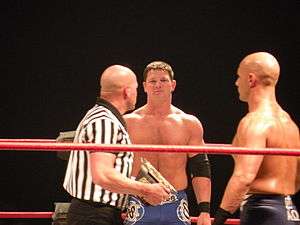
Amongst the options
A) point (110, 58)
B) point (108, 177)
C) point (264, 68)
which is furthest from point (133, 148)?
point (110, 58)

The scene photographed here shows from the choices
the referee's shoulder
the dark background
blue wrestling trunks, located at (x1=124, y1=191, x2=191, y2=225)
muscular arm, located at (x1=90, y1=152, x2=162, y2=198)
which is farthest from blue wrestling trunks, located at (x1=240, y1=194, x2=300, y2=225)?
the dark background

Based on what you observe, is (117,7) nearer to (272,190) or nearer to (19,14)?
(19,14)

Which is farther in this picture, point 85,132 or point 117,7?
point 117,7

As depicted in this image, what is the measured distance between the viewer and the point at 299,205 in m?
5.19

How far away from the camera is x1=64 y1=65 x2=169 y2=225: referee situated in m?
2.15

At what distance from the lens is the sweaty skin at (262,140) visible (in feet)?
7.08

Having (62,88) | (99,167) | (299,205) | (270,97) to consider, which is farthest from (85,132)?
(299,205)

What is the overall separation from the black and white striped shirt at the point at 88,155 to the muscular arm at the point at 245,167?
15.3 inches

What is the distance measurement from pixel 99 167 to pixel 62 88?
2904mm

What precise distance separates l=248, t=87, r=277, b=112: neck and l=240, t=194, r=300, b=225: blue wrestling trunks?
0.32 metres

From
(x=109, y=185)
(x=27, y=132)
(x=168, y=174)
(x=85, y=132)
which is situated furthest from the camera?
(x=27, y=132)

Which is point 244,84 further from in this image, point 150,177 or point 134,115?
point 134,115

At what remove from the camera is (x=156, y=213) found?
2.72 metres

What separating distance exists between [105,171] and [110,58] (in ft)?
9.86
